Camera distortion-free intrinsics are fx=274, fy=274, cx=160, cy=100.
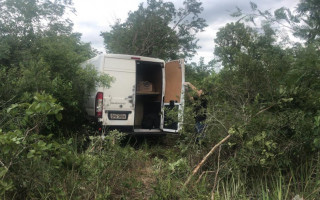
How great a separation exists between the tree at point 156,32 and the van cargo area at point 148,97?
6.66 m

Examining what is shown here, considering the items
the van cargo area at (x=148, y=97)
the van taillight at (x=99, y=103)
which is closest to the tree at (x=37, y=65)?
the van taillight at (x=99, y=103)

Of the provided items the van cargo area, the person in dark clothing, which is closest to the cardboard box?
the van cargo area

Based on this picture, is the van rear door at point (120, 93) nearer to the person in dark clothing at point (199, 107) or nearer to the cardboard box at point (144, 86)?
the cardboard box at point (144, 86)

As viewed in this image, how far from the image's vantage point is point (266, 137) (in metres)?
3.53

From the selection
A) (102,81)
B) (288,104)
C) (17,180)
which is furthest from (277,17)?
(17,180)

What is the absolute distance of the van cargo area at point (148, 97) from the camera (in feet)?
24.5

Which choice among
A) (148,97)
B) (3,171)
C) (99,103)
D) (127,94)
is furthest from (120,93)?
(3,171)

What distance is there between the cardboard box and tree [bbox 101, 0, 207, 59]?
7154 mm

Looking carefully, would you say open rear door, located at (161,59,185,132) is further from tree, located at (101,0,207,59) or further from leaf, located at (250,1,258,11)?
tree, located at (101,0,207,59)

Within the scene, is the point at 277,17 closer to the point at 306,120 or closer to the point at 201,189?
the point at 306,120

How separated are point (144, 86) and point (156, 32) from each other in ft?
25.6

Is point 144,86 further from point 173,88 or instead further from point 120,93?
point 120,93

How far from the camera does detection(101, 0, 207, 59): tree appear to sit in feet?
48.5

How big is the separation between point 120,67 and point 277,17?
3.39 metres
